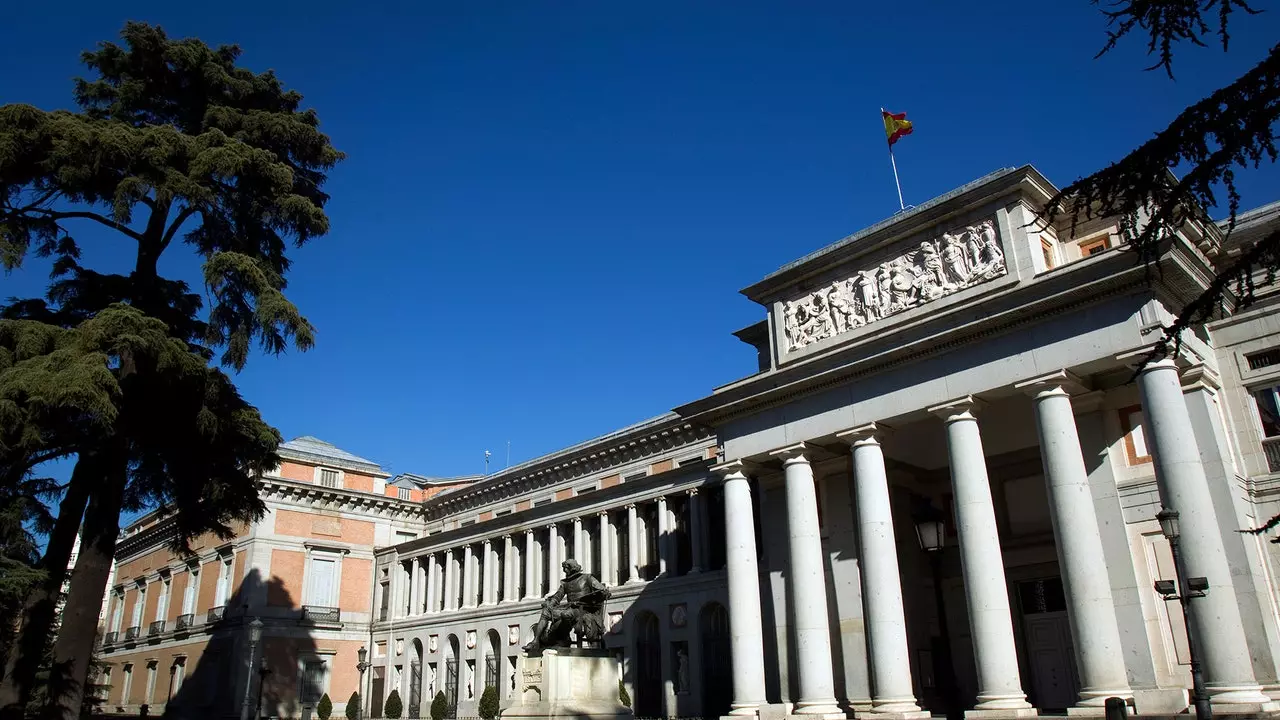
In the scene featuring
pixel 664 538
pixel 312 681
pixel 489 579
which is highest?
pixel 664 538

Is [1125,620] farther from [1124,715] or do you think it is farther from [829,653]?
[829,653]

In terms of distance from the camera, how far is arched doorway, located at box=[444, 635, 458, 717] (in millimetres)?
41594

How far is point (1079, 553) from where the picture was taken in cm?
1703

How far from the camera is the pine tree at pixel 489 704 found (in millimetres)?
37438

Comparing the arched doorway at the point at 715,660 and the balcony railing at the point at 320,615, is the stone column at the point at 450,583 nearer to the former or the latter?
the balcony railing at the point at 320,615

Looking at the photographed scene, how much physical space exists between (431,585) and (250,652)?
8.71 m

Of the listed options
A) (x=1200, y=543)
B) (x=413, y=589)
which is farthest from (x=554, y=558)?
(x=1200, y=543)

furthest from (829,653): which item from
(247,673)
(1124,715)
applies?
(247,673)

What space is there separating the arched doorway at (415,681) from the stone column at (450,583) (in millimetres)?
2594

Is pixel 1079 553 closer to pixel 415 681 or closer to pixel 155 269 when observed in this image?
pixel 155 269

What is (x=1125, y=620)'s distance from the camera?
690 inches

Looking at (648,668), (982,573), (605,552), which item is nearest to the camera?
(982,573)

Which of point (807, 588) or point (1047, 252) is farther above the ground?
point (1047, 252)

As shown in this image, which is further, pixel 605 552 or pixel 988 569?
pixel 605 552
